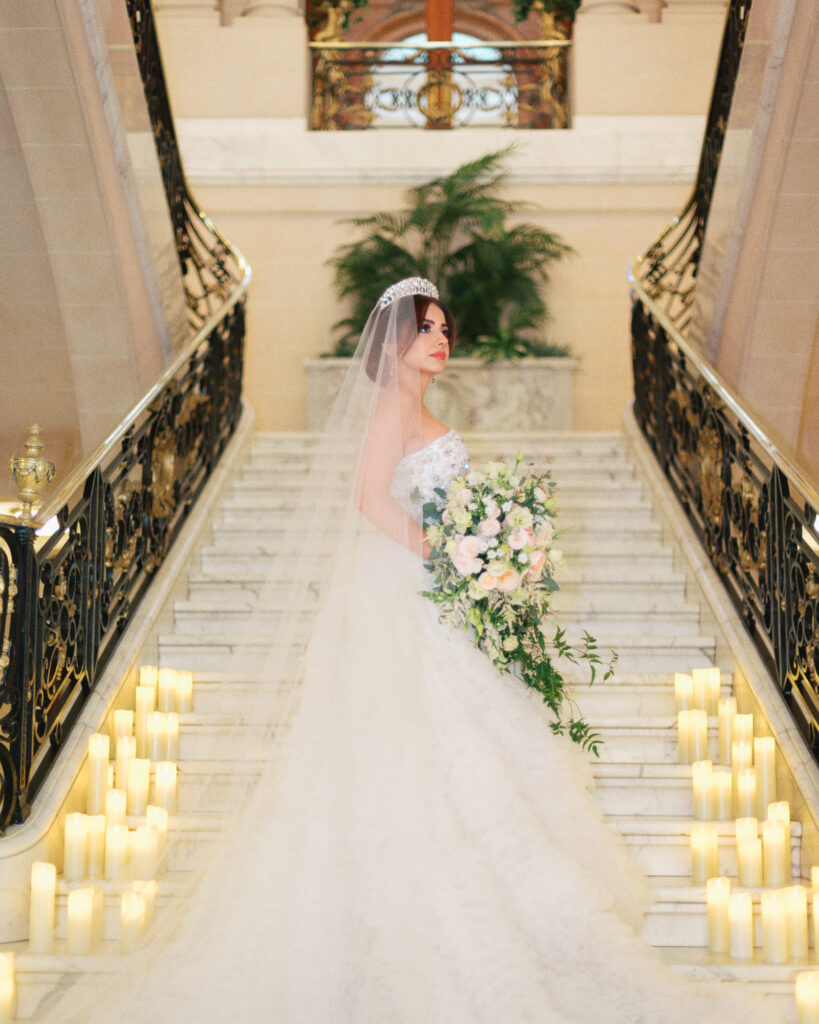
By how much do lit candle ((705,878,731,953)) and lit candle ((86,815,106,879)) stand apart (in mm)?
1963

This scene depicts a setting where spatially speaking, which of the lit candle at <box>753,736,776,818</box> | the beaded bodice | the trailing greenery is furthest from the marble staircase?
the trailing greenery

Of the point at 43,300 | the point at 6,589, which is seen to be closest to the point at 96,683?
the point at 6,589

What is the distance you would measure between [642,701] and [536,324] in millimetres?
5697

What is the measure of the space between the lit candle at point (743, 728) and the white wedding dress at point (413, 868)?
0.92 meters

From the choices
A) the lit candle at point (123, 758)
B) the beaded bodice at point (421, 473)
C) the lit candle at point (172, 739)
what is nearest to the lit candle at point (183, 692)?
the lit candle at point (172, 739)

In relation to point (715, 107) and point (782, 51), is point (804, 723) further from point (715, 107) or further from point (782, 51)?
point (715, 107)

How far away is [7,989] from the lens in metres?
3.43

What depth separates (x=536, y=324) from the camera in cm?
1023

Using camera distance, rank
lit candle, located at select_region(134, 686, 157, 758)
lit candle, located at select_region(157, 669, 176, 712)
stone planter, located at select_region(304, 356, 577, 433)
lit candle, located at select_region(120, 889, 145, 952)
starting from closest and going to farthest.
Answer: lit candle, located at select_region(120, 889, 145, 952) → lit candle, located at select_region(134, 686, 157, 758) → lit candle, located at select_region(157, 669, 176, 712) → stone planter, located at select_region(304, 356, 577, 433)

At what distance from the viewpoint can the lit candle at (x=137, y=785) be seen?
14.2 feet

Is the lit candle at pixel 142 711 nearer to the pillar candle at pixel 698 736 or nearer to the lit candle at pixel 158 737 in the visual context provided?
the lit candle at pixel 158 737

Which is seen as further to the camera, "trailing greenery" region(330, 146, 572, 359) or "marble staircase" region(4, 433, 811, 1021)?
"trailing greenery" region(330, 146, 572, 359)

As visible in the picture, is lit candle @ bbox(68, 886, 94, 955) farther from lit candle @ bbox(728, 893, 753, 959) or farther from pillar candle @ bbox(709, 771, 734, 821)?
pillar candle @ bbox(709, 771, 734, 821)

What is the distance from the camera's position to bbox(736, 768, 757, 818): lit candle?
14.1 ft
